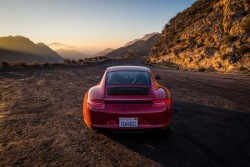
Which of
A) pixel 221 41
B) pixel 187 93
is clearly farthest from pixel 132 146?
pixel 221 41

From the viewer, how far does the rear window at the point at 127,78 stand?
5327 millimetres

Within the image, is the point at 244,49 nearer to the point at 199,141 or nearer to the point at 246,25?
the point at 246,25

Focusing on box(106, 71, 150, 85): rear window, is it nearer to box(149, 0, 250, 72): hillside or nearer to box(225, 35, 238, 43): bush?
box(149, 0, 250, 72): hillside

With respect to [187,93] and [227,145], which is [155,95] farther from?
[187,93]

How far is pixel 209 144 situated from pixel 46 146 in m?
3.36

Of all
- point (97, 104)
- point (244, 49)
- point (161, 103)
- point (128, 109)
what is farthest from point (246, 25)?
point (97, 104)

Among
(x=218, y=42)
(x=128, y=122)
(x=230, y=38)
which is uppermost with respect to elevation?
(x=230, y=38)

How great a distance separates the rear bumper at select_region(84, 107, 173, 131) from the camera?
4398 millimetres

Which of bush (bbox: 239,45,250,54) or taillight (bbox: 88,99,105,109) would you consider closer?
taillight (bbox: 88,99,105,109)

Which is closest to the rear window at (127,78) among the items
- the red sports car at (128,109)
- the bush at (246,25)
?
the red sports car at (128,109)

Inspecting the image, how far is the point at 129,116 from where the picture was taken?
14.4 feet

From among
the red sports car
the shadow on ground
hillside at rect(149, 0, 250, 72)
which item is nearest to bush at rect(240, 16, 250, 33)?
hillside at rect(149, 0, 250, 72)

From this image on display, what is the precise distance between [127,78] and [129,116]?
55.7 inches

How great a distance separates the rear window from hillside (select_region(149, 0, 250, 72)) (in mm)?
17166
